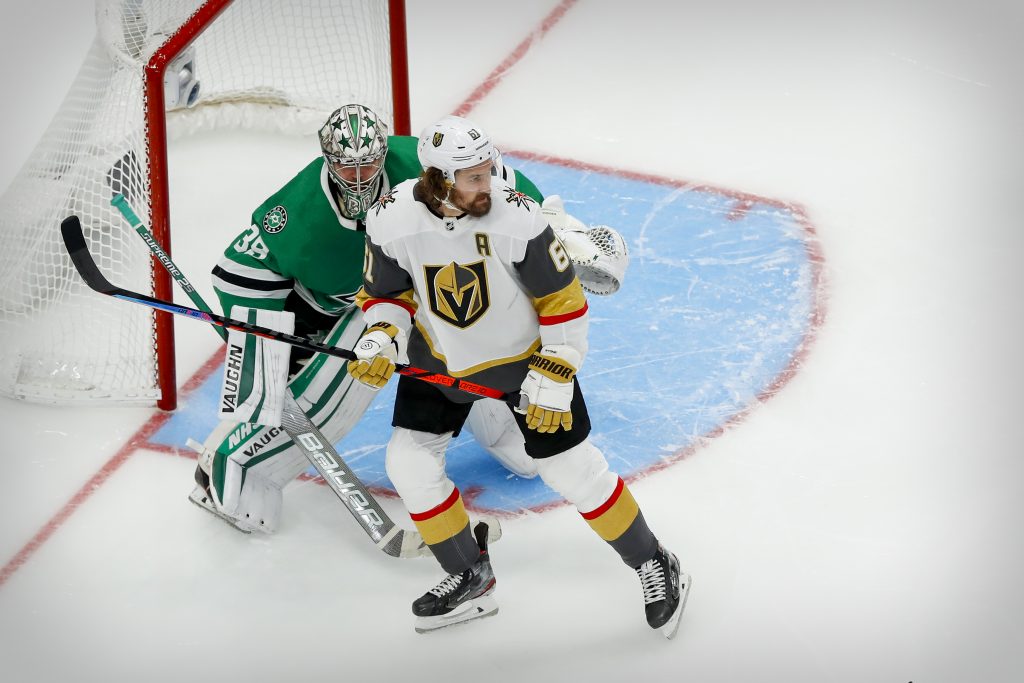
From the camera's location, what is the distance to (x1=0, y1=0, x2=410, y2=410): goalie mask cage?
12.8ft

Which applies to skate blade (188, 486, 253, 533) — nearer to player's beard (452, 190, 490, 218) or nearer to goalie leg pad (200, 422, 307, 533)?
goalie leg pad (200, 422, 307, 533)

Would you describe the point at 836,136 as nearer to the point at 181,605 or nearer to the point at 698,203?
the point at 698,203

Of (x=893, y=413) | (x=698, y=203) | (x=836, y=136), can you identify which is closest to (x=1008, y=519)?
(x=893, y=413)

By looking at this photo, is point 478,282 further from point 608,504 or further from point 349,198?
point 608,504

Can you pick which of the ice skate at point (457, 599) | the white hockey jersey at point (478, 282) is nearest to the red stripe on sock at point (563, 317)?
the white hockey jersey at point (478, 282)

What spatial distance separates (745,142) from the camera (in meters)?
5.13

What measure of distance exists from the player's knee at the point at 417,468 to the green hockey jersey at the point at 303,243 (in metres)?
0.43

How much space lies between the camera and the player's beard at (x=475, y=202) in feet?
9.61

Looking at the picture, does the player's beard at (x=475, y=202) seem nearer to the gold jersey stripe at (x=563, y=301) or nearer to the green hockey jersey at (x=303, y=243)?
the gold jersey stripe at (x=563, y=301)

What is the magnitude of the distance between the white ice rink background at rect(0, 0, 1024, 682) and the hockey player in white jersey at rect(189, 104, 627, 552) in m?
0.15

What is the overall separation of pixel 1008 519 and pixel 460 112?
2.53 meters

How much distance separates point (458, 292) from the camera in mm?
3043

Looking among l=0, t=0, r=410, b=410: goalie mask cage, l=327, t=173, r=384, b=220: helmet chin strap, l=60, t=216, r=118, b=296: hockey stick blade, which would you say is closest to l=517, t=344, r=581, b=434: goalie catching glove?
l=327, t=173, r=384, b=220: helmet chin strap

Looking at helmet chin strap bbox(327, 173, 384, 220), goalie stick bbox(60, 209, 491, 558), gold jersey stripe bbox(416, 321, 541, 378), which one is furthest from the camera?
goalie stick bbox(60, 209, 491, 558)
